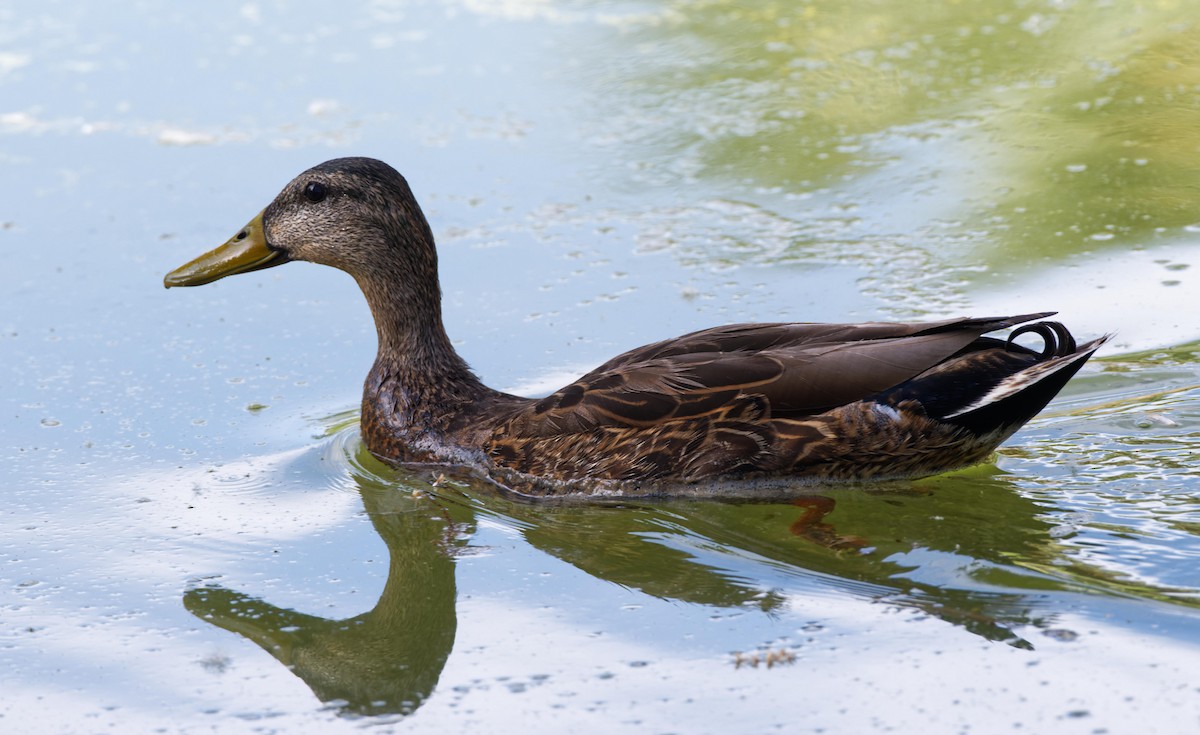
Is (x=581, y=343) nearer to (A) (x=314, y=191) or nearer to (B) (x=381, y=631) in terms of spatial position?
(A) (x=314, y=191)

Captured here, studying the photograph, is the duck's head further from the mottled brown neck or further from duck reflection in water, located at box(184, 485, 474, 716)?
duck reflection in water, located at box(184, 485, 474, 716)

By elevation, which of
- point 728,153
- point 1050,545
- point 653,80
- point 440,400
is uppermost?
point 653,80

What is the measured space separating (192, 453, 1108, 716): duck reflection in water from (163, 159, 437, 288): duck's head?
100cm

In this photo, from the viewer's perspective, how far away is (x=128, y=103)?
33.8 feet

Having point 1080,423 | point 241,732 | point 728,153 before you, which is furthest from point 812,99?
point 241,732

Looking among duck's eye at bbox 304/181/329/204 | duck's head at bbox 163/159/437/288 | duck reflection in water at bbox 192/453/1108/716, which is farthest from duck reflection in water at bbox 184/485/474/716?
duck's eye at bbox 304/181/329/204

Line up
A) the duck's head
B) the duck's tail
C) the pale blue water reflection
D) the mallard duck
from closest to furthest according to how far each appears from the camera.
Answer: the pale blue water reflection
the duck's tail
the mallard duck
the duck's head

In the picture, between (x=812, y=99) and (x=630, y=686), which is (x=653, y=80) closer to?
(x=812, y=99)

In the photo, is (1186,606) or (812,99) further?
(812,99)

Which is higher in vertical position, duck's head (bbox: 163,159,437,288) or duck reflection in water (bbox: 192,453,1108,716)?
duck's head (bbox: 163,159,437,288)

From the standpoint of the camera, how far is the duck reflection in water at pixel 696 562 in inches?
180

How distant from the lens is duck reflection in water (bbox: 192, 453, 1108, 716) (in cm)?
457

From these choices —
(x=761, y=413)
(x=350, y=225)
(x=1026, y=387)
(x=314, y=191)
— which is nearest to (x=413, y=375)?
(x=350, y=225)

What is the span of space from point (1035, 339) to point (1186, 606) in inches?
99.5
